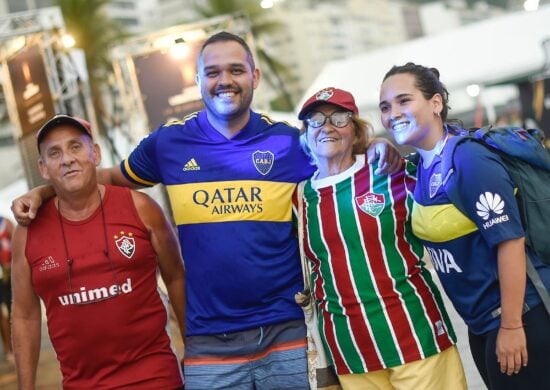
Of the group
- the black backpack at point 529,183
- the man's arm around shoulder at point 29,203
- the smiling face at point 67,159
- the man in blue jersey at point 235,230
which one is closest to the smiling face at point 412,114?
the man in blue jersey at point 235,230

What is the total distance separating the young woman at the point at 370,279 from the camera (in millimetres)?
3252

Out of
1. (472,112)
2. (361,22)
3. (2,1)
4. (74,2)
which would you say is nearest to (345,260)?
(472,112)

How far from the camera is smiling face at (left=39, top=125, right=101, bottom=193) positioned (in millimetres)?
3379

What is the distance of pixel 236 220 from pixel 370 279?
63 cm

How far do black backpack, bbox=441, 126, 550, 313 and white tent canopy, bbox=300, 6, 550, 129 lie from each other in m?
17.2

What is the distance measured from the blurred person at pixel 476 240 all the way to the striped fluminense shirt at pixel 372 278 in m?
0.11

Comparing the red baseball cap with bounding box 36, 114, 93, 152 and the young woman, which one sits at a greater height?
the red baseball cap with bounding box 36, 114, 93, 152

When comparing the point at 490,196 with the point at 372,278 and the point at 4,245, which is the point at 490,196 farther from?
the point at 4,245

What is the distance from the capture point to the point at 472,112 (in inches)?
987

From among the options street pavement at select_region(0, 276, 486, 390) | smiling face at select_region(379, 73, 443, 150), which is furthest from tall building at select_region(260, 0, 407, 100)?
smiling face at select_region(379, 73, 443, 150)

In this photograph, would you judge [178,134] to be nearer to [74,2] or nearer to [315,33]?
[74,2]

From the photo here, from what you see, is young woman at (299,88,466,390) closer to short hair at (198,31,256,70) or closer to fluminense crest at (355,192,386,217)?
fluminense crest at (355,192,386,217)

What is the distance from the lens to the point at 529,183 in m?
2.96

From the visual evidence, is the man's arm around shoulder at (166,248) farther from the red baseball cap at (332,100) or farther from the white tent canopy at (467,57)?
the white tent canopy at (467,57)
